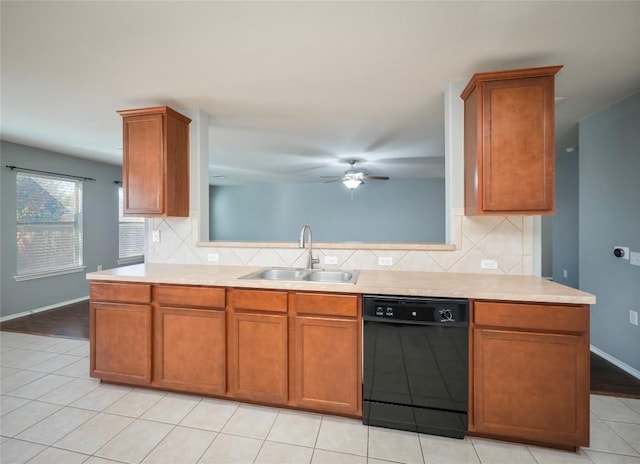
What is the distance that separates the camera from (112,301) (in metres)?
2.28

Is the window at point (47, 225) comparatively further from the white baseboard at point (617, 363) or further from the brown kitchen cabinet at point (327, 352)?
the white baseboard at point (617, 363)

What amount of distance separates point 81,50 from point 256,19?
48.3 inches

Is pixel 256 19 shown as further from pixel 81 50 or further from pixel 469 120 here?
pixel 469 120

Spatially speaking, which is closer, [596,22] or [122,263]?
[596,22]

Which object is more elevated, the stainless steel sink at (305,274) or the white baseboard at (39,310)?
the stainless steel sink at (305,274)

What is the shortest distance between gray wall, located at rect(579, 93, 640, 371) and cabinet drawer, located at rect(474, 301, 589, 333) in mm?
1734

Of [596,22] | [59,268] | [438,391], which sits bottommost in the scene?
[438,391]

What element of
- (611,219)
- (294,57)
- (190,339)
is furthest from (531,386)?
(294,57)

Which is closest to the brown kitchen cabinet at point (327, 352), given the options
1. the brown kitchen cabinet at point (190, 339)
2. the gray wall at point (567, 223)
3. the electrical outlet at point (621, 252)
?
the brown kitchen cabinet at point (190, 339)

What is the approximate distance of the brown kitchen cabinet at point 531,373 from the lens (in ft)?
5.36

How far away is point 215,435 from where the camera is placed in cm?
182

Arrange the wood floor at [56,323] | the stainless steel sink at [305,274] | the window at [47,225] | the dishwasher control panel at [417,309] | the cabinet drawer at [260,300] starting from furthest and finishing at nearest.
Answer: the window at [47,225], the wood floor at [56,323], the stainless steel sink at [305,274], the cabinet drawer at [260,300], the dishwasher control panel at [417,309]

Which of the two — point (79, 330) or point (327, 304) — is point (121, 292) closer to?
point (327, 304)

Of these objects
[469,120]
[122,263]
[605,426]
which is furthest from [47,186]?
[605,426]
